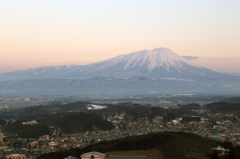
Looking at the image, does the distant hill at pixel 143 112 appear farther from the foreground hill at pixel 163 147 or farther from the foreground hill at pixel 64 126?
the foreground hill at pixel 163 147

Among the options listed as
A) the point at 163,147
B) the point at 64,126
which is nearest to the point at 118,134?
the point at 64,126

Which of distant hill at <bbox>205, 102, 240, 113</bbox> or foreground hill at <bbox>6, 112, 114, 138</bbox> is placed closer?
foreground hill at <bbox>6, 112, 114, 138</bbox>

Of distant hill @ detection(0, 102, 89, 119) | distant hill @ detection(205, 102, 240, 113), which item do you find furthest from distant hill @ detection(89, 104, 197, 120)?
distant hill @ detection(0, 102, 89, 119)

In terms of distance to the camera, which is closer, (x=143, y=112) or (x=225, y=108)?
(x=143, y=112)

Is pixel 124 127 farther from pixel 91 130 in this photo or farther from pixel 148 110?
pixel 148 110

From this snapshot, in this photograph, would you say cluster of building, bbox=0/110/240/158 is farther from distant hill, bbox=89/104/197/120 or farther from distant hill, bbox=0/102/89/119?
distant hill, bbox=0/102/89/119

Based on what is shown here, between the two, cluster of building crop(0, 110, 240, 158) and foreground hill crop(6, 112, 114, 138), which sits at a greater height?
foreground hill crop(6, 112, 114, 138)

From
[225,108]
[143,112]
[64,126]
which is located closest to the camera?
[64,126]

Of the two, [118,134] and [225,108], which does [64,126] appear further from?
[225,108]
